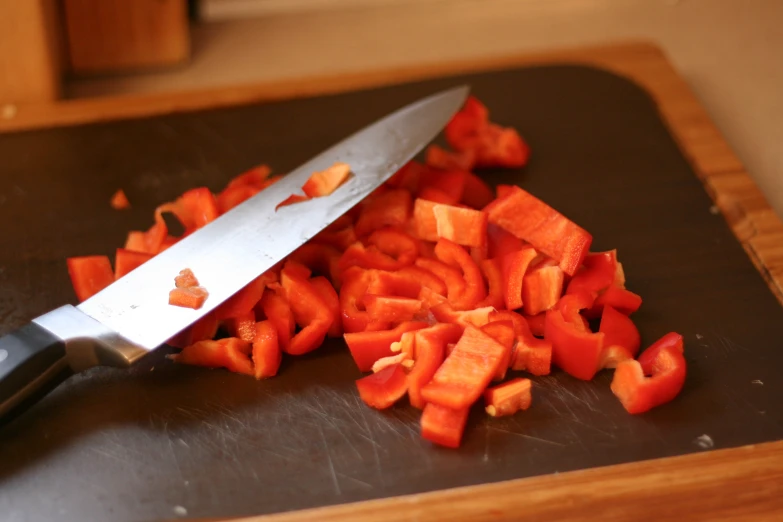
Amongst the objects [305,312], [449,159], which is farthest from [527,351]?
[449,159]

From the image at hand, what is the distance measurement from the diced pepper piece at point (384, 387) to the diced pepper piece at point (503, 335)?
16 centimetres

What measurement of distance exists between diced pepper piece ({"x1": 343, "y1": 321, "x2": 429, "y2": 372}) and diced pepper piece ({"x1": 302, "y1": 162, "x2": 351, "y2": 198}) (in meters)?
0.31

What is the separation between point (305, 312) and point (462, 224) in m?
0.32

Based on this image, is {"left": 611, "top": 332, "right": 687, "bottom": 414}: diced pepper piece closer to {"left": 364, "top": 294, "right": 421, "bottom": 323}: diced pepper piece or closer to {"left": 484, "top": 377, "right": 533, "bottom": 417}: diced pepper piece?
{"left": 484, "top": 377, "right": 533, "bottom": 417}: diced pepper piece

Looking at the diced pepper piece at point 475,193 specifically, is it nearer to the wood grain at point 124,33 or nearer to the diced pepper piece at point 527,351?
the diced pepper piece at point 527,351

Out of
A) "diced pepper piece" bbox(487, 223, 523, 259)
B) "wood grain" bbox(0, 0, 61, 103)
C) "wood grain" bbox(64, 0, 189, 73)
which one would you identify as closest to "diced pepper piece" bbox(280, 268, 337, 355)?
"diced pepper piece" bbox(487, 223, 523, 259)

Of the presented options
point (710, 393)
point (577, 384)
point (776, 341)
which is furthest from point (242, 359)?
point (776, 341)

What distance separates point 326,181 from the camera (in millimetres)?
1554

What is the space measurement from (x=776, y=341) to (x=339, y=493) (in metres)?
0.79

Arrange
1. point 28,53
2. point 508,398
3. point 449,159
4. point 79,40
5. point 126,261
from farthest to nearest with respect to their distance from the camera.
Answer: point 79,40 < point 28,53 < point 449,159 < point 126,261 < point 508,398

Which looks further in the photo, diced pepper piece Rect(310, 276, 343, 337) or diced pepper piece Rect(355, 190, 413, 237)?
diced pepper piece Rect(355, 190, 413, 237)

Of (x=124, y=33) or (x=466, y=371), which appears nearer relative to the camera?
(x=466, y=371)

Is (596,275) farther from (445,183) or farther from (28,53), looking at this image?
(28,53)

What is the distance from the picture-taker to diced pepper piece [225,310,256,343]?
4.53 ft
